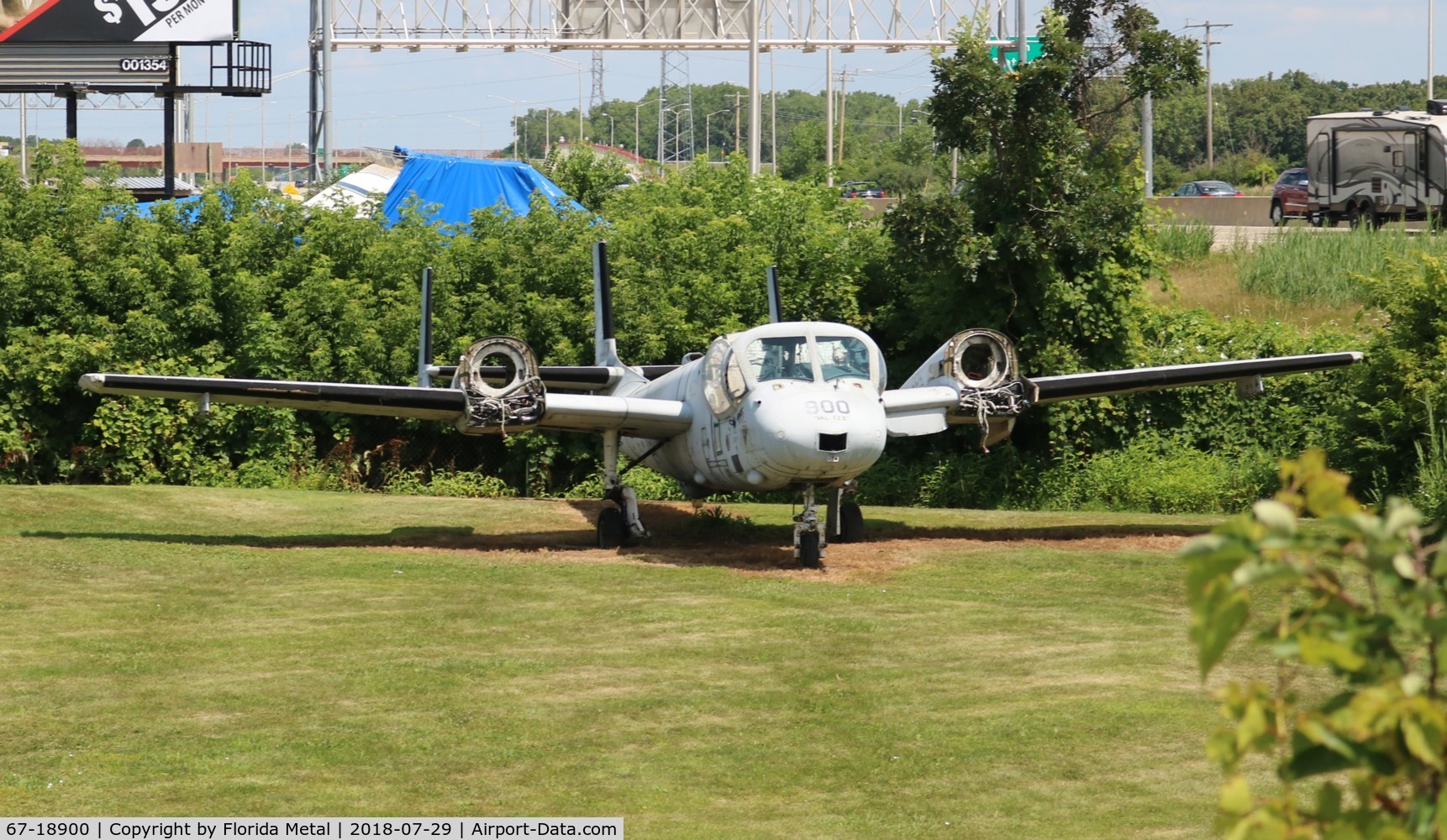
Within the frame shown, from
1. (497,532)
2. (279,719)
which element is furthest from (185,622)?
(497,532)

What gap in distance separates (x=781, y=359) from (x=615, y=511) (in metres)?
3.31

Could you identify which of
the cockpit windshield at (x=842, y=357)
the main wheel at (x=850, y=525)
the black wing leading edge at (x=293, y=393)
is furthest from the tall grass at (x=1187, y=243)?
Answer: the black wing leading edge at (x=293, y=393)

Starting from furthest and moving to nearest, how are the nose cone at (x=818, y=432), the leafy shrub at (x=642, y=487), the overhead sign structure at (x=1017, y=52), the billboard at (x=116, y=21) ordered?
the billboard at (x=116, y=21), the overhead sign structure at (x=1017, y=52), the leafy shrub at (x=642, y=487), the nose cone at (x=818, y=432)

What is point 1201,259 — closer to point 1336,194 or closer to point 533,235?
point 1336,194

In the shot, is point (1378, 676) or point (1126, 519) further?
point (1126, 519)

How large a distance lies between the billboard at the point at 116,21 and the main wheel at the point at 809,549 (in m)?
24.8

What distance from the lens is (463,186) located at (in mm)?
31922

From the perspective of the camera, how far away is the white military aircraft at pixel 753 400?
15023mm

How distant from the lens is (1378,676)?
2.59 metres

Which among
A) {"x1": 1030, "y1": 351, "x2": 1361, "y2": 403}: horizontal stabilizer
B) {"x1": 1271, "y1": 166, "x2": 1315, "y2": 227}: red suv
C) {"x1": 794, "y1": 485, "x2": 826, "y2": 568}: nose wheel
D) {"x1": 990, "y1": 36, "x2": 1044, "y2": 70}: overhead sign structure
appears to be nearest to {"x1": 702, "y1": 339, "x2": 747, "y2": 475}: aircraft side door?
{"x1": 794, "y1": 485, "x2": 826, "y2": 568}: nose wheel

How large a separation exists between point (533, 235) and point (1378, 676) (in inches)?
960

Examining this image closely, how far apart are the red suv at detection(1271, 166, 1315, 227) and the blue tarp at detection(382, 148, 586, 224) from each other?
68.9ft

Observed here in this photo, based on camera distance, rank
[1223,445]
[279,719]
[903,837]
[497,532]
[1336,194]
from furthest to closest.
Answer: [1336,194] < [1223,445] < [497,532] < [279,719] < [903,837]

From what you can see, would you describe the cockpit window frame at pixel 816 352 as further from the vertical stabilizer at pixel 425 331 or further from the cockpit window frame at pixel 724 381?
the vertical stabilizer at pixel 425 331
